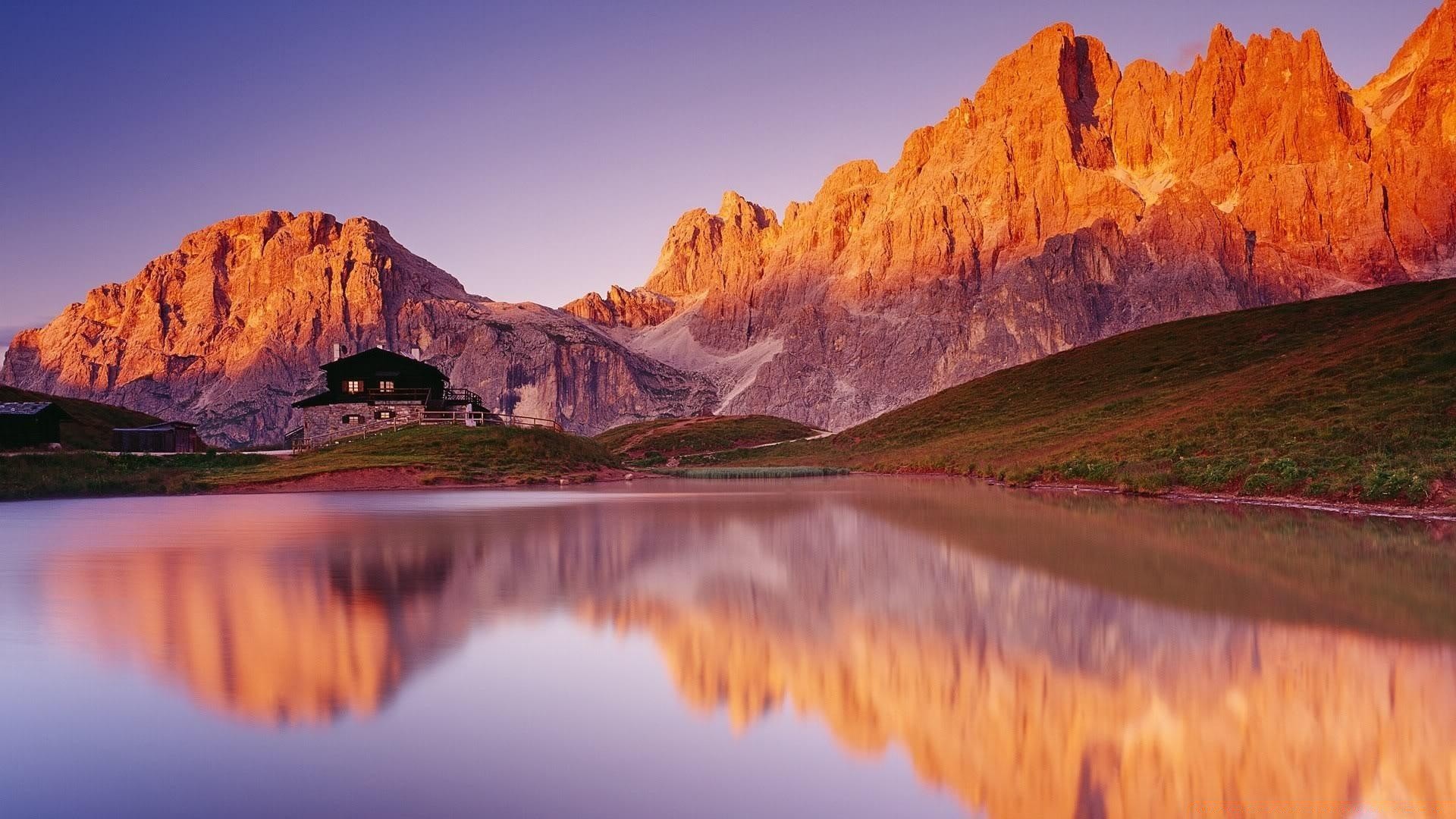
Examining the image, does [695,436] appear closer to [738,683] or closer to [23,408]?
[23,408]

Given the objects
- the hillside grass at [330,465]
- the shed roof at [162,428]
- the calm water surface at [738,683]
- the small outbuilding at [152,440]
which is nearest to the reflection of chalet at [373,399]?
the small outbuilding at [152,440]

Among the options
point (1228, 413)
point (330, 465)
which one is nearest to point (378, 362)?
point (330, 465)

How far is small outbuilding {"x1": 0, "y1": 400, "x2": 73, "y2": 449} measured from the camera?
6981 centimetres

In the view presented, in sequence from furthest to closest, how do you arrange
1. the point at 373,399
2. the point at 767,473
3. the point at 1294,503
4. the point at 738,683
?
the point at 767,473 < the point at 373,399 < the point at 1294,503 < the point at 738,683

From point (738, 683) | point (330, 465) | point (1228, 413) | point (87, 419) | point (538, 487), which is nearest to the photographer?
point (738, 683)

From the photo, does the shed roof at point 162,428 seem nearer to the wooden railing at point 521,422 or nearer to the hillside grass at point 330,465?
the hillside grass at point 330,465

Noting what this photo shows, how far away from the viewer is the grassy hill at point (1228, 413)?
35500mm

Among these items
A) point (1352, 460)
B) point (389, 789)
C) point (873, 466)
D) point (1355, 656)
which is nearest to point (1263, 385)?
point (1352, 460)

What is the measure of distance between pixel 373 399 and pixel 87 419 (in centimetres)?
3189

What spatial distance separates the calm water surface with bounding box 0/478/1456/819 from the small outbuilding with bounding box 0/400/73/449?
59.6 meters

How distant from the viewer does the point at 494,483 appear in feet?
194

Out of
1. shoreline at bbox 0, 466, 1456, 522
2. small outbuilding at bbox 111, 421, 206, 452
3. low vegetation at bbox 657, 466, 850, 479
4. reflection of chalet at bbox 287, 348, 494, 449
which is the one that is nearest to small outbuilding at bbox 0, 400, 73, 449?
small outbuilding at bbox 111, 421, 206, 452

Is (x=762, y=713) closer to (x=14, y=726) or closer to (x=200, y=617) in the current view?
(x=14, y=726)

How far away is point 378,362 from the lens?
8525cm
